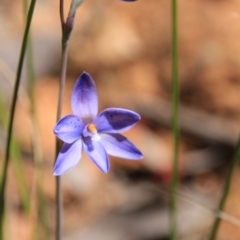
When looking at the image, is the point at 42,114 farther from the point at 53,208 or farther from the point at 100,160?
the point at 100,160

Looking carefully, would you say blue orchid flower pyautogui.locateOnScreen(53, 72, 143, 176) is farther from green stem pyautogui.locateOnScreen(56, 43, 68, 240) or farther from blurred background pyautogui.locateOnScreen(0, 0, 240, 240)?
blurred background pyautogui.locateOnScreen(0, 0, 240, 240)

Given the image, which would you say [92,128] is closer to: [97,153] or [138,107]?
[97,153]

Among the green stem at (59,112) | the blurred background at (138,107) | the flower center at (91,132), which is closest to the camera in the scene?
the green stem at (59,112)

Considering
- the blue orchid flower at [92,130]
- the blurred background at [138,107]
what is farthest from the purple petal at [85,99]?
the blurred background at [138,107]

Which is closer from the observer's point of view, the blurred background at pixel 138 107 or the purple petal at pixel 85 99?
the purple petal at pixel 85 99

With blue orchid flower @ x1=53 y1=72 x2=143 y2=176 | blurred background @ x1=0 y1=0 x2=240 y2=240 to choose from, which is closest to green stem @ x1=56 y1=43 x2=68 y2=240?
blue orchid flower @ x1=53 y1=72 x2=143 y2=176

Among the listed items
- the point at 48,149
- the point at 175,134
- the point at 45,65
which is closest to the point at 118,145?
the point at 175,134

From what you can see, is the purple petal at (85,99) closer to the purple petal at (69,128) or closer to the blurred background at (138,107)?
the purple petal at (69,128)
